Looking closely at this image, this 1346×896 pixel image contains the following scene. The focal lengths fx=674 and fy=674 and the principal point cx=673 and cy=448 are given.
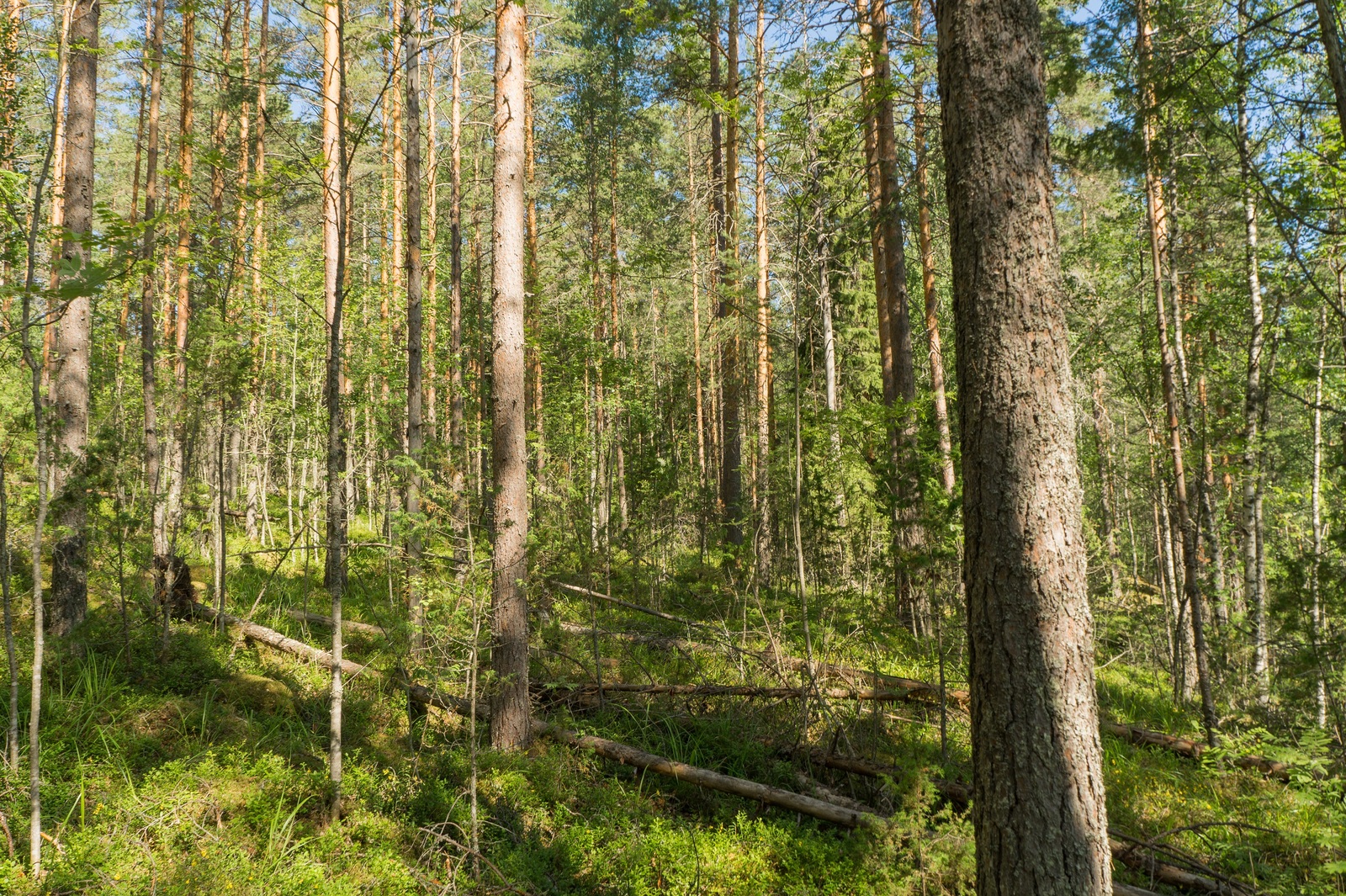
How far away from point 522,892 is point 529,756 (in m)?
1.59

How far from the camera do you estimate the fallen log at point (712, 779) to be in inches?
183

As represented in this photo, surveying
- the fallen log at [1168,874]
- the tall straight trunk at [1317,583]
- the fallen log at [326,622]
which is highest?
the tall straight trunk at [1317,583]

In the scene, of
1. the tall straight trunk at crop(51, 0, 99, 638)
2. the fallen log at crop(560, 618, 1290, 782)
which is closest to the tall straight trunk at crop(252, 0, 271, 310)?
the tall straight trunk at crop(51, 0, 99, 638)

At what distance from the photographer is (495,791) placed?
494cm

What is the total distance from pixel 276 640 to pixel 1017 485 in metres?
7.49

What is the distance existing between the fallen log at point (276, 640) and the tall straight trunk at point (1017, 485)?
579cm

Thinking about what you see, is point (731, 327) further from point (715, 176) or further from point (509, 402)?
point (509, 402)

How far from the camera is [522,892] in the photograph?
3.98m

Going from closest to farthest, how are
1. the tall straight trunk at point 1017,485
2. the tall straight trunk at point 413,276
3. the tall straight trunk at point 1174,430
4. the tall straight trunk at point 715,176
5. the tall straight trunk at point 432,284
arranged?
the tall straight trunk at point 1017,485 < the tall straight trunk at point 1174,430 < the tall straight trunk at point 413,276 < the tall straight trunk at point 715,176 < the tall straight trunk at point 432,284

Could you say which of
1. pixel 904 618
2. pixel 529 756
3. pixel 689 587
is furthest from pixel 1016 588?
pixel 689 587

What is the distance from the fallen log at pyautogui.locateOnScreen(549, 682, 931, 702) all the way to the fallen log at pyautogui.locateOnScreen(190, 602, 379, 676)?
2.14 metres

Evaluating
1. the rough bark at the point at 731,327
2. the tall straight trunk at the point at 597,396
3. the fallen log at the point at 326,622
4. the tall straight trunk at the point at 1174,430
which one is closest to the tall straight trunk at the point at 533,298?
the tall straight trunk at the point at 597,396

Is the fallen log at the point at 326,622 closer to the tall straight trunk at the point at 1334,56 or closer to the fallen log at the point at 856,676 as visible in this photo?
the fallen log at the point at 856,676

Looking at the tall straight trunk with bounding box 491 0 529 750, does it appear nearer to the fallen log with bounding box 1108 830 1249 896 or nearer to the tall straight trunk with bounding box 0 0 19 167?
the fallen log with bounding box 1108 830 1249 896
